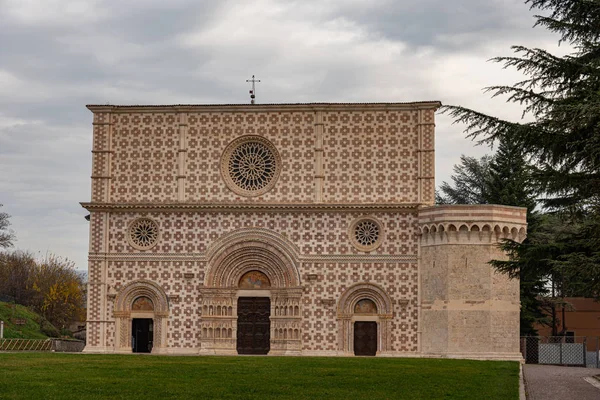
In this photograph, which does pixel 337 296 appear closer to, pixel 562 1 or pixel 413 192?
pixel 413 192

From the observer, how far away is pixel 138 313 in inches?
1855

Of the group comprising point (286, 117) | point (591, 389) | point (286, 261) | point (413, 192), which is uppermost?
point (286, 117)

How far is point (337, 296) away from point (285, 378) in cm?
1940

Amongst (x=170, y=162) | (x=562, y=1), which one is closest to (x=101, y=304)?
(x=170, y=162)

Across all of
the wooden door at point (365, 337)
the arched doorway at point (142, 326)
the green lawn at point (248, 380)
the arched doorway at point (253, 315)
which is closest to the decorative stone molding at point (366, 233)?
the wooden door at point (365, 337)

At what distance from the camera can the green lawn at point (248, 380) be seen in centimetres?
2238

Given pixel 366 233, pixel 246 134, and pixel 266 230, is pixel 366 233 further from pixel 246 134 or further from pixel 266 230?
pixel 246 134

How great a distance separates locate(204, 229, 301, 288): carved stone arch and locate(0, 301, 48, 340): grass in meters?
16.9

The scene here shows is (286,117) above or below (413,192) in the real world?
above

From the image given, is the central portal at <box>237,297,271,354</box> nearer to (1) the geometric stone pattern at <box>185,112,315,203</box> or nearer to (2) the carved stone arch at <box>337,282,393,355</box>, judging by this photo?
(2) the carved stone arch at <box>337,282,393,355</box>

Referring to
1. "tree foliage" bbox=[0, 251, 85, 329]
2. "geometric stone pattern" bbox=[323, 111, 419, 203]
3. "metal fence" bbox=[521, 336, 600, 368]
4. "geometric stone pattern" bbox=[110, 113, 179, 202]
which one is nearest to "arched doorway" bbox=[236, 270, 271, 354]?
"geometric stone pattern" bbox=[323, 111, 419, 203]

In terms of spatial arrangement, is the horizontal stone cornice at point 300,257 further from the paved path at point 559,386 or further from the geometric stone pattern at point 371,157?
the paved path at point 559,386

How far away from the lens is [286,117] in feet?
156

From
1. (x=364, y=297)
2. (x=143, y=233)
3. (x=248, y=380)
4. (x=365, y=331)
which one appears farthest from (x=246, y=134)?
(x=248, y=380)
